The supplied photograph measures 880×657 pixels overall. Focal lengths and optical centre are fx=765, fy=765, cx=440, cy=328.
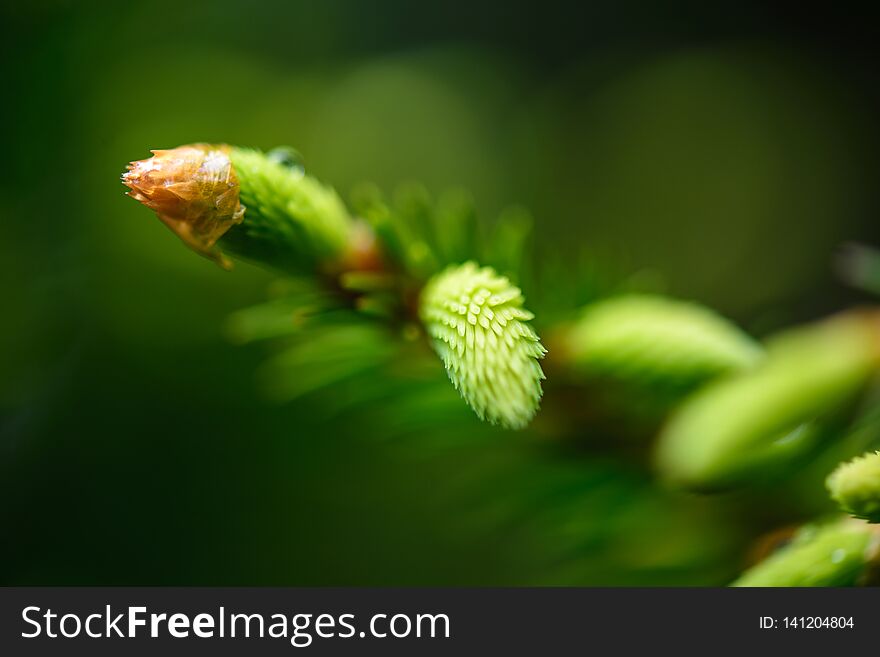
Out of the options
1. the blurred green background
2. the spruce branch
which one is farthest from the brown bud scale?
the blurred green background

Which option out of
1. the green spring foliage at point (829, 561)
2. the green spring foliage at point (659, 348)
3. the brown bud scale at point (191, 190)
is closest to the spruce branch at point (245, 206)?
the brown bud scale at point (191, 190)

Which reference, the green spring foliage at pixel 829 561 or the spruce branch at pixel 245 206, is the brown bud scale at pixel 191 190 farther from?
the green spring foliage at pixel 829 561

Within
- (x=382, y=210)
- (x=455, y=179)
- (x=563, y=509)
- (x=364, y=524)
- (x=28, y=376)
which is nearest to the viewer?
(x=382, y=210)

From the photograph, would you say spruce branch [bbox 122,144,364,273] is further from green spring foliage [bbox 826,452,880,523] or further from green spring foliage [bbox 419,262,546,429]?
green spring foliage [bbox 826,452,880,523]

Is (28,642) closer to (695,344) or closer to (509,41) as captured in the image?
(695,344)

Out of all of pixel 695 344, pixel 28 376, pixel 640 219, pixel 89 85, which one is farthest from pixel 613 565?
pixel 640 219
